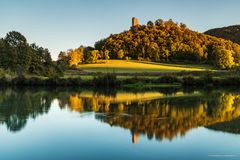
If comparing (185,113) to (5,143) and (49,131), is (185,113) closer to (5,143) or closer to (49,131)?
(49,131)

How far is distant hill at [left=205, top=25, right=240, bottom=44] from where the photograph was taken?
135500mm

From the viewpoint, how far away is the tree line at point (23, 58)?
6125 centimetres

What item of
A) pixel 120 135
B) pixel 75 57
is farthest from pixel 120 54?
pixel 120 135

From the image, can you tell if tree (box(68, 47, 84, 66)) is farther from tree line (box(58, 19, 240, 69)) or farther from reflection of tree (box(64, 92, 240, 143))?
reflection of tree (box(64, 92, 240, 143))

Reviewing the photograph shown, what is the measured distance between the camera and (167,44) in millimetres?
97688

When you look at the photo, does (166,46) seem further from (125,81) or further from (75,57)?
(125,81)

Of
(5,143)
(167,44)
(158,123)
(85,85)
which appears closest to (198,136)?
(158,123)

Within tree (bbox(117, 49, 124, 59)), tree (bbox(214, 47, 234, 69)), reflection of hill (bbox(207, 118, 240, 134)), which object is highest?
tree (bbox(117, 49, 124, 59))

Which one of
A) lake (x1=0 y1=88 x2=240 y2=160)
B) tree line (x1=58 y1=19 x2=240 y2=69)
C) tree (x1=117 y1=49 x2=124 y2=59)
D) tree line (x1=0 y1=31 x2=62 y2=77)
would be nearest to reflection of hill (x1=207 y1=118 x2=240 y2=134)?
lake (x1=0 y1=88 x2=240 y2=160)

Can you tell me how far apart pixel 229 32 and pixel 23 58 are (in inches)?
4201

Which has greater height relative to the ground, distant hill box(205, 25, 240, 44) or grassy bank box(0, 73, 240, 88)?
distant hill box(205, 25, 240, 44)

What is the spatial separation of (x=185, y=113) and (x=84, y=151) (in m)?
10.7

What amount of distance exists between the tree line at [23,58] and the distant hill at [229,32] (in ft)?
289

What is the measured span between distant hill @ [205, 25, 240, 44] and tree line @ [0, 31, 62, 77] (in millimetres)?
88165
